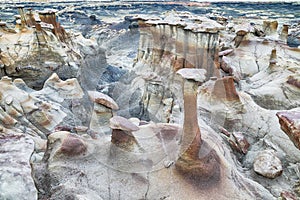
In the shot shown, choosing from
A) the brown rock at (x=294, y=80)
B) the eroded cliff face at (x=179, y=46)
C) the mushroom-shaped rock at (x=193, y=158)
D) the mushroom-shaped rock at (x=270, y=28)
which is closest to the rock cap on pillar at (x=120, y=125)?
the mushroom-shaped rock at (x=193, y=158)

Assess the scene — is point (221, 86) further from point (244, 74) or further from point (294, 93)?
point (244, 74)

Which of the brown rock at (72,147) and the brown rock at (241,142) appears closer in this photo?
→ the brown rock at (72,147)

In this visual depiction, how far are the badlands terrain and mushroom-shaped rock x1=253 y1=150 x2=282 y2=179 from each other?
0.05 feet

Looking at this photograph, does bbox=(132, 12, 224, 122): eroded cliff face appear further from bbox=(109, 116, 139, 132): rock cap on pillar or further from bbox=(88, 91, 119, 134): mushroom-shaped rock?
bbox=(109, 116, 139, 132): rock cap on pillar

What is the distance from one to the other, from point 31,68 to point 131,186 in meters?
8.71

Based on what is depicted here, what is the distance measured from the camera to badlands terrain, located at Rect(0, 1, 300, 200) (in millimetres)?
3510

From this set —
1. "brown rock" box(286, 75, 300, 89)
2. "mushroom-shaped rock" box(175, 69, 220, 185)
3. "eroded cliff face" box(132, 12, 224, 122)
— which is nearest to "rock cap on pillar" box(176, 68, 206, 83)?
"mushroom-shaped rock" box(175, 69, 220, 185)

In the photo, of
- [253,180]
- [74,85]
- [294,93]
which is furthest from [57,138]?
[294,93]

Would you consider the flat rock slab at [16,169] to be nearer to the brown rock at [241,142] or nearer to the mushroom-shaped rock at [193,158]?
the mushroom-shaped rock at [193,158]

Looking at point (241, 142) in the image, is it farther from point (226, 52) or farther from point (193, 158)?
point (226, 52)

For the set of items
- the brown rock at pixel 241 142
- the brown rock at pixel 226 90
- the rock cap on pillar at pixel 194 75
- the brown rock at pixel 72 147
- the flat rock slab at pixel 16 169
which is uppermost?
the rock cap on pillar at pixel 194 75

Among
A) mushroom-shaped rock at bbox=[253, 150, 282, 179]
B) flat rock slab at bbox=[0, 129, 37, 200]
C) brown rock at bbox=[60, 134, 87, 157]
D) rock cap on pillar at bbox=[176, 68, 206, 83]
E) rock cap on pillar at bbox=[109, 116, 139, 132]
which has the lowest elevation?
mushroom-shaped rock at bbox=[253, 150, 282, 179]

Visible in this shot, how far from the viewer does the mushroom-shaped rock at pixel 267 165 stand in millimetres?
4410

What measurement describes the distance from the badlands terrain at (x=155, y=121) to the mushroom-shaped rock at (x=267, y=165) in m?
0.02
